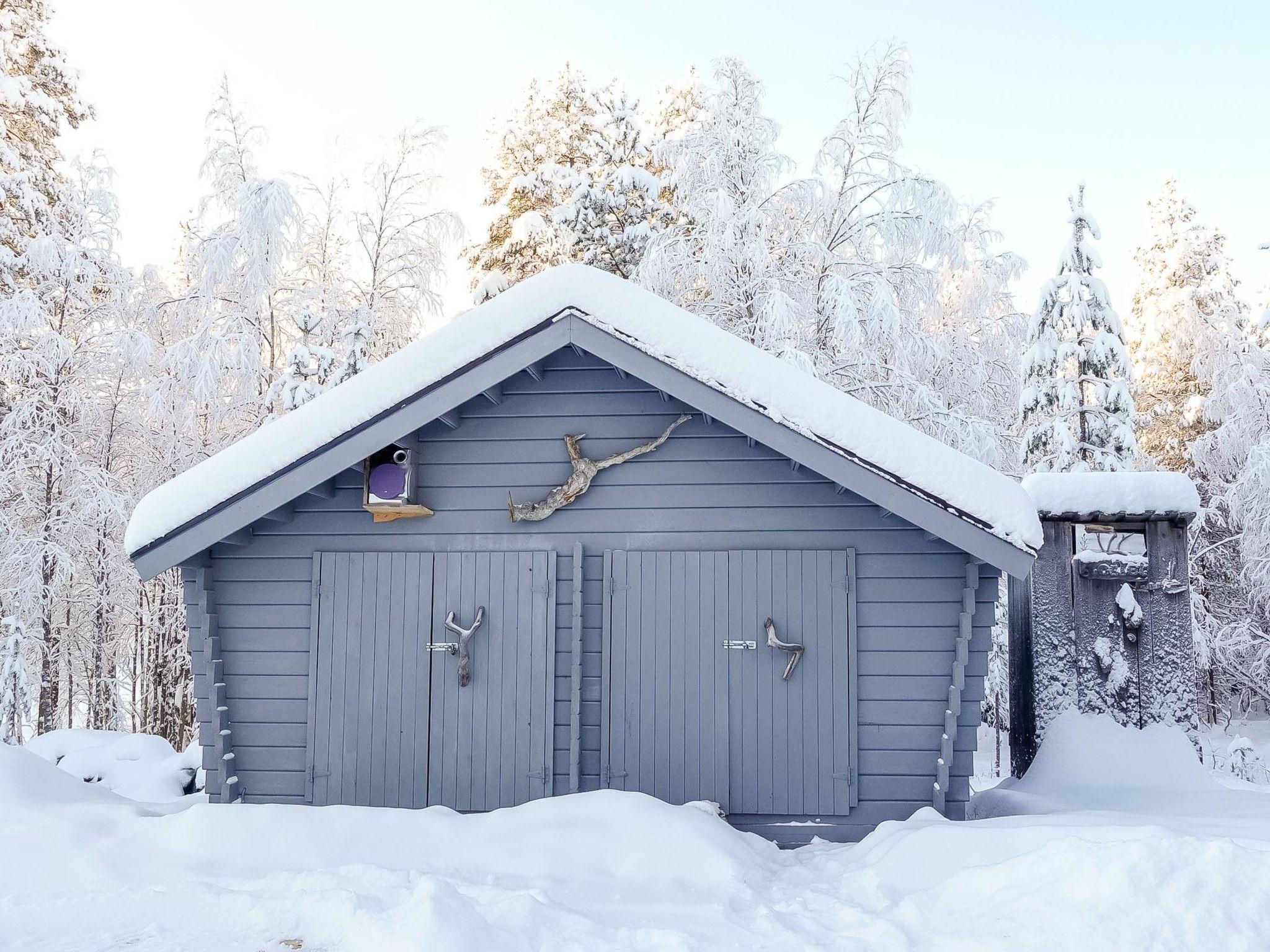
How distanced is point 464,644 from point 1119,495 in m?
4.11

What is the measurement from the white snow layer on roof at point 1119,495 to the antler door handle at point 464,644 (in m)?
3.53

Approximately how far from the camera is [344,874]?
154 inches

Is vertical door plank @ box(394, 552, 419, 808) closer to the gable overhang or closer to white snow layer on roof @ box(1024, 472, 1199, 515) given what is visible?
the gable overhang

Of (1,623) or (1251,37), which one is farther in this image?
(1251,37)

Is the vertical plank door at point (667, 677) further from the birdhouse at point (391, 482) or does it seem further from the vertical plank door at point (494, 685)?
the birdhouse at point (391, 482)

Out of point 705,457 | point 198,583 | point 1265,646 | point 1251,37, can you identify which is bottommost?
point 1265,646

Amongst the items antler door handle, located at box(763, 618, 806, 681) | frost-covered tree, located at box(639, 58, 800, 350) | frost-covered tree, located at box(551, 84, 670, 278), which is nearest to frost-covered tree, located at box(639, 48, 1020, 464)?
frost-covered tree, located at box(639, 58, 800, 350)

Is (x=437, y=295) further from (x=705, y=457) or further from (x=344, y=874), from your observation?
(x=344, y=874)

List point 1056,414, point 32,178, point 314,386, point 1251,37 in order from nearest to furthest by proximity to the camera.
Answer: point 314,386, point 32,178, point 1056,414, point 1251,37

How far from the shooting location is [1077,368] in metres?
14.5

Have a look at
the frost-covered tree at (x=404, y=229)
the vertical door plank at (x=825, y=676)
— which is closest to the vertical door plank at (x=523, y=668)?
the vertical door plank at (x=825, y=676)

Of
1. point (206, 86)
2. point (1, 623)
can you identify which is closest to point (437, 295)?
point (206, 86)

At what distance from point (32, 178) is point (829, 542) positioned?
13035 millimetres

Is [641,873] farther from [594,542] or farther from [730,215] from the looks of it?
[730,215]
